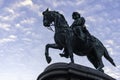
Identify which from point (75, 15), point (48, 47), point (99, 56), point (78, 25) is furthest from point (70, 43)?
point (75, 15)

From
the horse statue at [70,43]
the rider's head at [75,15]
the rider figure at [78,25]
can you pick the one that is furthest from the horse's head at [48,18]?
the rider's head at [75,15]

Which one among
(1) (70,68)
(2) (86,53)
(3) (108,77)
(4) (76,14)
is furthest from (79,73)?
(4) (76,14)

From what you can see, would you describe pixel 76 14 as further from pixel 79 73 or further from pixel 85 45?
pixel 79 73

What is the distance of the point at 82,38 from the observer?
1878cm

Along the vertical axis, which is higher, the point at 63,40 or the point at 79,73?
the point at 63,40

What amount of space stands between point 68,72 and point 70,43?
2201 mm

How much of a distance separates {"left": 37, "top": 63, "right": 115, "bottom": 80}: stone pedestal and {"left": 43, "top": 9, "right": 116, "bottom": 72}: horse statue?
1.29 meters

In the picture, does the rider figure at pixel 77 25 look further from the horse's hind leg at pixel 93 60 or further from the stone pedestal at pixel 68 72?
the stone pedestal at pixel 68 72

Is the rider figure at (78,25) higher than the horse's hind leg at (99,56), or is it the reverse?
the rider figure at (78,25)

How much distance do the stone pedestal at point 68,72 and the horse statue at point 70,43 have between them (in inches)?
50.7

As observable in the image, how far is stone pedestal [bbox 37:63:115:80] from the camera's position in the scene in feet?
54.5

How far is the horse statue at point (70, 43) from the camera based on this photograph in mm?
18578

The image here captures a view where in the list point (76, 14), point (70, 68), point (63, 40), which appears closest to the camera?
point (70, 68)

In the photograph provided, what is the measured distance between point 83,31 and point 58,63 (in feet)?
9.20
